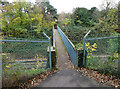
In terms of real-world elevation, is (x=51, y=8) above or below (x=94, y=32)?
above

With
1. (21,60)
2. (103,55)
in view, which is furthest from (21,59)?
(103,55)

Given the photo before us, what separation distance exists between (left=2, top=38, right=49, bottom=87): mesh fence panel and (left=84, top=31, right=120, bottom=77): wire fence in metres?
2.27

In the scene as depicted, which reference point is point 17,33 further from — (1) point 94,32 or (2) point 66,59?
(1) point 94,32

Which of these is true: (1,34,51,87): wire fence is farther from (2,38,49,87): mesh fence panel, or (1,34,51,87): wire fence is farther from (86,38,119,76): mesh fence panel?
(86,38,119,76): mesh fence panel

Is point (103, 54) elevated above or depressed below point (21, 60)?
above

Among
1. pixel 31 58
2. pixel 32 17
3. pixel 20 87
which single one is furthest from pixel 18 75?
pixel 32 17

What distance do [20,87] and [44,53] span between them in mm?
1757

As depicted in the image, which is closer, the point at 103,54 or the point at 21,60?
the point at 21,60

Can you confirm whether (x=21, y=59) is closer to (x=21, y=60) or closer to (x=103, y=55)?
(x=21, y=60)

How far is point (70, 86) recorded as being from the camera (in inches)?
110

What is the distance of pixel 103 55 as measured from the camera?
11.7 feet

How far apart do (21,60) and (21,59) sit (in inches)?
1.6

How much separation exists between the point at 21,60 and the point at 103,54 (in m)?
3.45

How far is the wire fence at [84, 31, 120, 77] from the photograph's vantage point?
3.17 m
